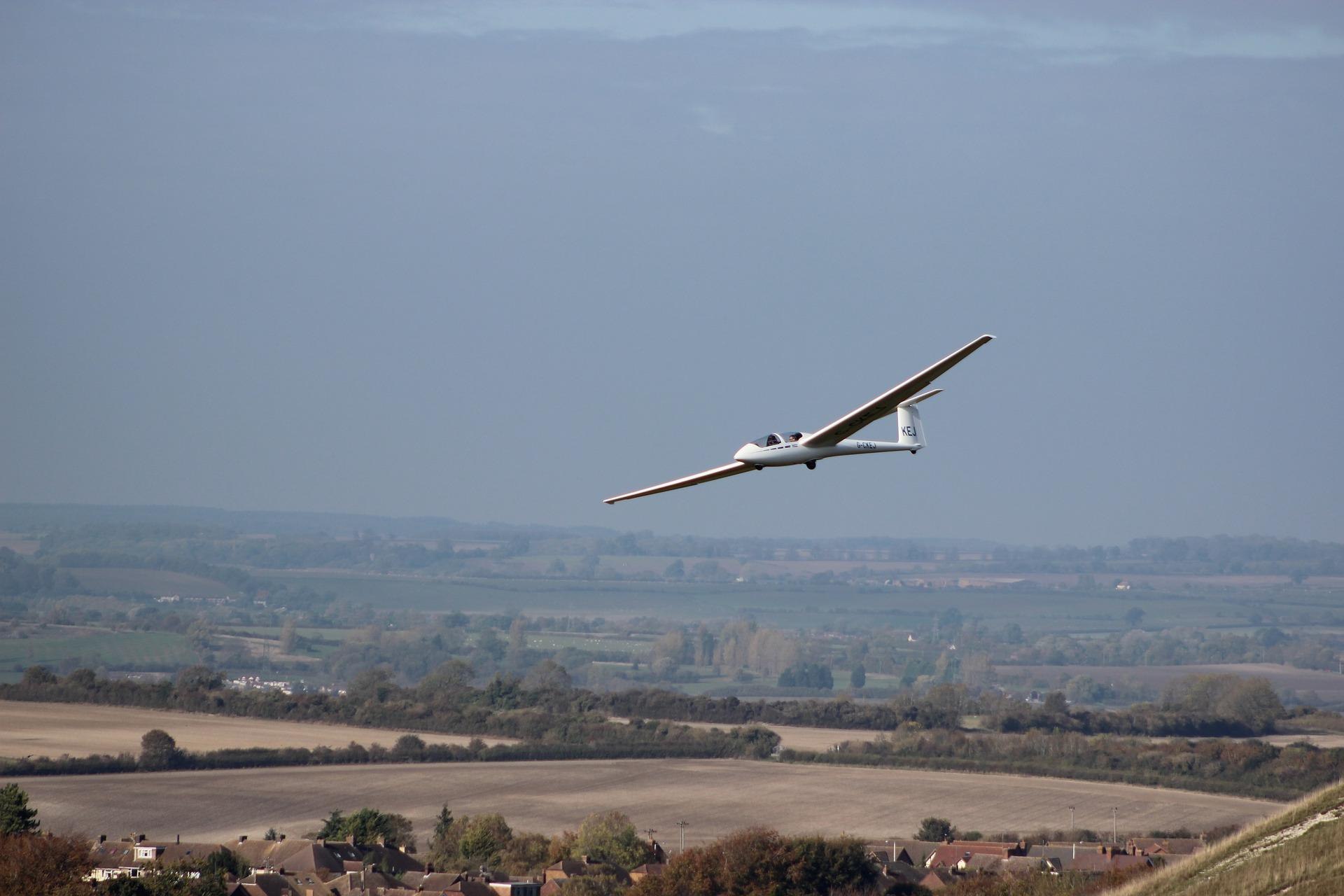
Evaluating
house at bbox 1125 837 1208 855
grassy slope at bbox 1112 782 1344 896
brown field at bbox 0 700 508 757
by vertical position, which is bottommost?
house at bbox 1125 837 1208 855

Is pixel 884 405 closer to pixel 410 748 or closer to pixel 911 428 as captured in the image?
pixel 911 428

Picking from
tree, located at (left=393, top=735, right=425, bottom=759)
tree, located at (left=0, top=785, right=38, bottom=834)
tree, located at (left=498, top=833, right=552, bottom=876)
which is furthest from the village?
tree, located at (left=393, top=735, right=425, bottom=759)

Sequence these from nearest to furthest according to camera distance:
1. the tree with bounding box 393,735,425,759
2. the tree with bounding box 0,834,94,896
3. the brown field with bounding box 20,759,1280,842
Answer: the tree with bounding box 0,834,94,896, the brown field with bounding box 20,759,1280,842, the tree with bounding box 393,735,425,759

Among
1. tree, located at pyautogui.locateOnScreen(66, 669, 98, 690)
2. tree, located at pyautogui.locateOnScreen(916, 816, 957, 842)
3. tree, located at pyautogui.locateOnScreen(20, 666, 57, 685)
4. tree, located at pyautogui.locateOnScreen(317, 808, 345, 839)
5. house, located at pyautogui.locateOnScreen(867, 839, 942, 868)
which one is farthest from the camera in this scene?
tree, located at pyautogui.locateOnScreen(20, 666, 57, 685)

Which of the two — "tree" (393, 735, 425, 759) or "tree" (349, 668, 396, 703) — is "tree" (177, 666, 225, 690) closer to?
"tree" (349, 668, 396, 703)

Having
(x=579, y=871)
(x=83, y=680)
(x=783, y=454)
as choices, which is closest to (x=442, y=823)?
(x=579, y=871)

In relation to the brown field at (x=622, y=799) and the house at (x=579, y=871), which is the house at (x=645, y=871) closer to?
the house at (x=579, y=871)

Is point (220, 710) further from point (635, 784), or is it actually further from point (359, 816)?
point (359, 816)
